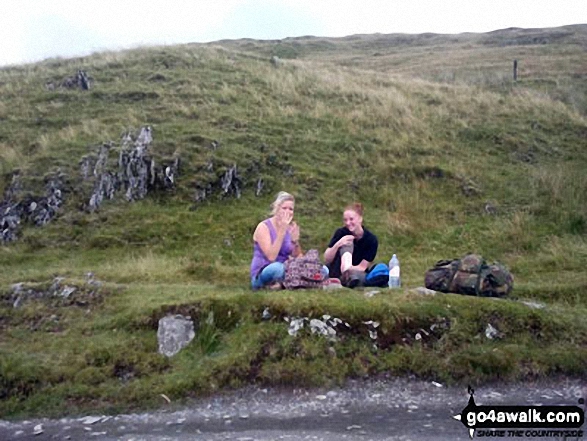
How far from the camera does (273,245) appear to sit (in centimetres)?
884

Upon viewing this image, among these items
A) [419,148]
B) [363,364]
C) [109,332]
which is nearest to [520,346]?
[363,364]

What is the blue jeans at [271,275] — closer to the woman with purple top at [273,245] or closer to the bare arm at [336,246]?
the woman with purple top at [273,245]

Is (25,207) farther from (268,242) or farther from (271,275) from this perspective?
(271,275)

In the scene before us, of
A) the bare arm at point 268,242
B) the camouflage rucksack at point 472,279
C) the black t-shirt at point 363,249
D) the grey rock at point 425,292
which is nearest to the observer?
the grey rock at point 425,292

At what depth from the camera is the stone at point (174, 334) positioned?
25.6 feet

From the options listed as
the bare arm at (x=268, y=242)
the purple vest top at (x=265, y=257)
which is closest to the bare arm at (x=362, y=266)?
the purple vest top at (x=265, y=257)

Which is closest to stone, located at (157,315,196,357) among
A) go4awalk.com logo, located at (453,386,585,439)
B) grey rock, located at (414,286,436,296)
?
grey rock, located at (414,286,436,296)

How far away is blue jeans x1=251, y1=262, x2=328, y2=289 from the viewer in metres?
8.76

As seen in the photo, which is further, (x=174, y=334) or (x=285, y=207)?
(x=285, y=207)

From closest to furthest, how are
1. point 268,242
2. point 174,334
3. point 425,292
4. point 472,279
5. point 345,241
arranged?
point 174,334 < point 425,292 < point 472,279 < point 268,242 < point 345,241

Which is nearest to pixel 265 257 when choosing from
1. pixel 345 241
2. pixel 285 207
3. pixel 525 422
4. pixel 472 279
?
pixel 285 207

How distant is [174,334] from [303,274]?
196 cm

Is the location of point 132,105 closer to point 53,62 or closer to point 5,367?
point 53,62

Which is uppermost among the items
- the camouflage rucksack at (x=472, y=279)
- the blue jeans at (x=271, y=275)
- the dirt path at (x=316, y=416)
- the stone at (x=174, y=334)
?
the blue jeans at (x=271, y=275)
